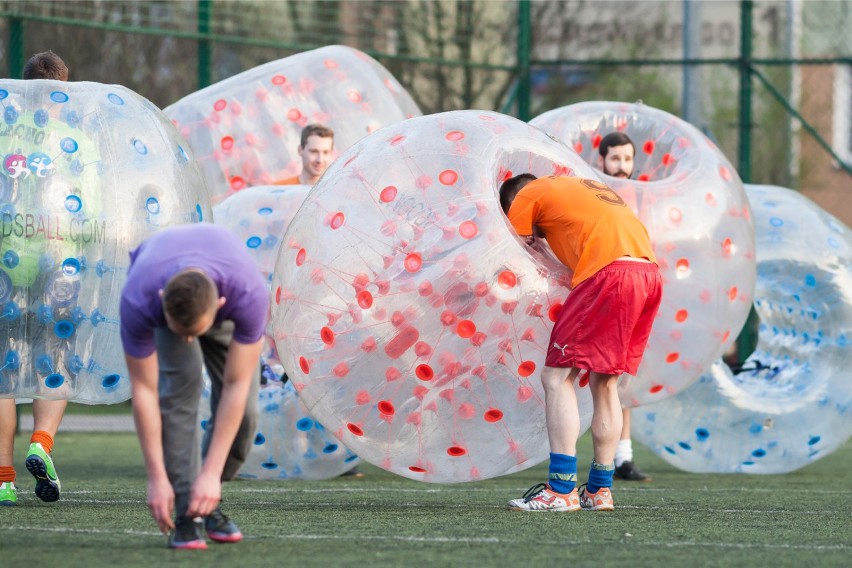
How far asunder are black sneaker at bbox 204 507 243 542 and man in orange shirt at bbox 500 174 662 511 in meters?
1.61

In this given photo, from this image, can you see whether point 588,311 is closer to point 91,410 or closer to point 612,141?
point 612,141

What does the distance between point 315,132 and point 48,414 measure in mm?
2682

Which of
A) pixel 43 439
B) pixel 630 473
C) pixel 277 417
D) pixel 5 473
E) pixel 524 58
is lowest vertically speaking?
pixel 630 473

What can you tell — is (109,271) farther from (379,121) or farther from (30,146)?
(379,121)

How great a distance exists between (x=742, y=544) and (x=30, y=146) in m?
3.15

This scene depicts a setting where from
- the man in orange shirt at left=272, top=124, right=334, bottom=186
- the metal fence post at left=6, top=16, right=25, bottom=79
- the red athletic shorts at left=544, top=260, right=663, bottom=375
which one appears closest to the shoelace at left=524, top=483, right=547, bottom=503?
the red athletic shorts at left=544, top=260, right=663, bottom=375

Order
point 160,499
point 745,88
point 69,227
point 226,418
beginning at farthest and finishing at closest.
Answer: point 745,88 → point 69,227 → point 226,418 → point 160,499

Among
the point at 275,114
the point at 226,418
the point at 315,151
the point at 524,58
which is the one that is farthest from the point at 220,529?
the point at 524,58

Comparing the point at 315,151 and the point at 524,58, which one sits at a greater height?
the point at 315,151

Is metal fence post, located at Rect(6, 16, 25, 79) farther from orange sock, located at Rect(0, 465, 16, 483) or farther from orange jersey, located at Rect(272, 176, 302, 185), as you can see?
orange sock, located at Rect(0, 465, 16, 483)

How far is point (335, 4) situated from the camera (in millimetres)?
14211

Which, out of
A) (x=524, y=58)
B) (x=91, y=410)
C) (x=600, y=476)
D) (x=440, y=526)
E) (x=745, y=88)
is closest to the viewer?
(x=440, y=526)

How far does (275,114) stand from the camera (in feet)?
28.9

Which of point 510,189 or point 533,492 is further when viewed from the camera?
point 510,189
